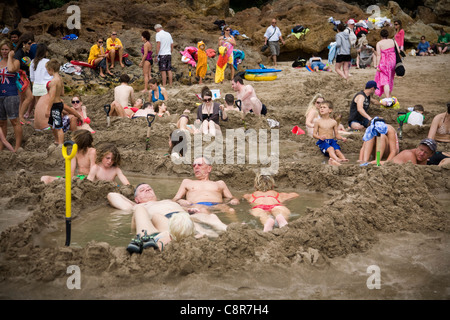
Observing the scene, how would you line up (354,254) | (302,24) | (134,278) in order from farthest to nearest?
(302,24) → (354,254) → (134,278)

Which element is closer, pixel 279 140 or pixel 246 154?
pixel 246 154

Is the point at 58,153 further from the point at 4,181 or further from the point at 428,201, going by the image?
the point at 428,201

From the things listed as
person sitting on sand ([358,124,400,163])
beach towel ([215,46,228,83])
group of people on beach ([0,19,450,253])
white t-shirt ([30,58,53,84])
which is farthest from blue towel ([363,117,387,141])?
beach towel ([215,46,228,83])

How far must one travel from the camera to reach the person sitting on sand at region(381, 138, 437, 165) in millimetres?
7480

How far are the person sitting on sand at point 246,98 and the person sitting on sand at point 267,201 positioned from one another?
447 centimetres

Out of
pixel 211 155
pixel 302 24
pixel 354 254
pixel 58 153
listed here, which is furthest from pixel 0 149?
pixel 302 24

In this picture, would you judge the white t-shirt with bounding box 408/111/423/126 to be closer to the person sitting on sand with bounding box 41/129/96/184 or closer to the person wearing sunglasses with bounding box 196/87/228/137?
the person wearing sunglasses with bounding box 196/87/228/137

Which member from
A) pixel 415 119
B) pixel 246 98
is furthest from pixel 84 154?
pixel 415 119

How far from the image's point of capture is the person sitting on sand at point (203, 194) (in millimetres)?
6672

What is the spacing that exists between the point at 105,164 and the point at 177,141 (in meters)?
2.18

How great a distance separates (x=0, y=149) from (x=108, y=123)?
2390 millimetres

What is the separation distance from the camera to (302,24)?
67.2 ft

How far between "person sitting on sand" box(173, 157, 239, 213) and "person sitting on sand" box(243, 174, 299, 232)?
1.03 feet

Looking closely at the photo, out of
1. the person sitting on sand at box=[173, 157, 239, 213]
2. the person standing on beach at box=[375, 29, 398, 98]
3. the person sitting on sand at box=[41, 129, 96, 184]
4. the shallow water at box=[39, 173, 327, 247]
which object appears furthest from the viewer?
the person standing on beach at box=[375, 29, 398, 98]
